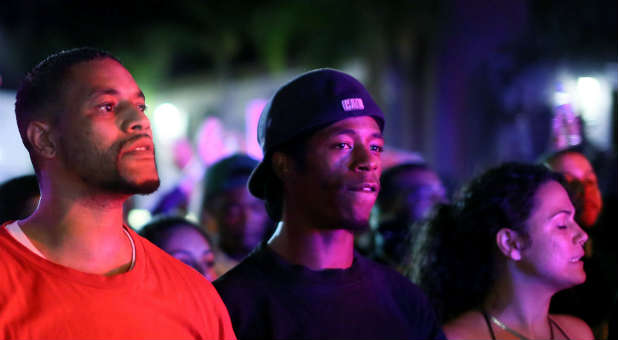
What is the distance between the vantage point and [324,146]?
2594mm

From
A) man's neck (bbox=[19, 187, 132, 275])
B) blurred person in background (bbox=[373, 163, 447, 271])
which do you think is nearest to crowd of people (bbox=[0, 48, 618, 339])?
man's neck (bbox=[19, 187, 132, 275])

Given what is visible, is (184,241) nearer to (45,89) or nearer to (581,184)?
(45,89)

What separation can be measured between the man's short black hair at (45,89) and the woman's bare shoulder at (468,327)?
190 cm

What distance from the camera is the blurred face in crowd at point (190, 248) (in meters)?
3.60

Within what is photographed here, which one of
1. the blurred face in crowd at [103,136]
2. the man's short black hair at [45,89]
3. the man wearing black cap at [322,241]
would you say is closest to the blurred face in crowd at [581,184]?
the man wearing black cap at [322,241]

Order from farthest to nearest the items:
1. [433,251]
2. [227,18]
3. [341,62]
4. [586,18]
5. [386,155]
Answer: [227,18]
[341,62]
[586,18]
[386,155]
[433,251]

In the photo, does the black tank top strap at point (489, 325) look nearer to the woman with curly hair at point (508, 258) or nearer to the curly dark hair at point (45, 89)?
the woman with curly hair at point (508, 258)

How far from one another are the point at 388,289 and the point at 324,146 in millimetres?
598

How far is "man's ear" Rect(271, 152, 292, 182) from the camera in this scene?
106 inches

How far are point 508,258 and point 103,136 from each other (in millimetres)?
1965

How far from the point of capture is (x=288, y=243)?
265 centimetres

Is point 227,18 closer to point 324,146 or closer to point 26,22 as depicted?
point 26,22

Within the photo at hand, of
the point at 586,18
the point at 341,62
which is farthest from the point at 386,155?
the point at 341,62

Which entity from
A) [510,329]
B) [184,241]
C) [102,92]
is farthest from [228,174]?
[102,92]
